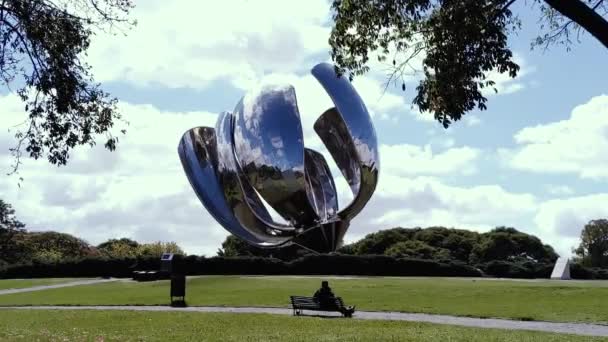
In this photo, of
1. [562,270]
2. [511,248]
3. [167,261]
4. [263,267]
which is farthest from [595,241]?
[167,261]

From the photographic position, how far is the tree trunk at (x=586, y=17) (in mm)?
8773

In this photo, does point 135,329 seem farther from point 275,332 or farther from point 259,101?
point 259,101

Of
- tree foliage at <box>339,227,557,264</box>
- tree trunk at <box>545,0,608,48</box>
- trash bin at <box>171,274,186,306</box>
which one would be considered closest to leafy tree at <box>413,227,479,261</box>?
tree foliage at <box>339,227,557,264</box>

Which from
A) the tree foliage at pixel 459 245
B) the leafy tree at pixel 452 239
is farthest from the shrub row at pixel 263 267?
the leafy tree at pixel 452 239

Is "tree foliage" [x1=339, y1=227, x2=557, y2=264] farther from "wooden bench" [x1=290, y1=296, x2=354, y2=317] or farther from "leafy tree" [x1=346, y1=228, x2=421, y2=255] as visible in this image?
"wooden bench" [x1=290, y1=296, x2=354, y2=317]

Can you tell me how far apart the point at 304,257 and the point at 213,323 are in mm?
27584

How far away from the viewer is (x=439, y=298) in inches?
980

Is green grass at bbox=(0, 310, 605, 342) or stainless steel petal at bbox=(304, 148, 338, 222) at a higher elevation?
stainless steel petal at bbox=(304, 148, 338, 222)

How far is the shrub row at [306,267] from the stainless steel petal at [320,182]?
20385 mm

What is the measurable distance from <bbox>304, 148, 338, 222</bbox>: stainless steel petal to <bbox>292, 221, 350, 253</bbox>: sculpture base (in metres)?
1.69

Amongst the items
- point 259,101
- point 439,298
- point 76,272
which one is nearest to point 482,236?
point 76,272

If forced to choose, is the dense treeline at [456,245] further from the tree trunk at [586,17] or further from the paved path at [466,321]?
the tree trunk at [586,17]

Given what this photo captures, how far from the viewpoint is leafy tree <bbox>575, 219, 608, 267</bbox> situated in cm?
7138

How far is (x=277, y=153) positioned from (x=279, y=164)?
29cm
